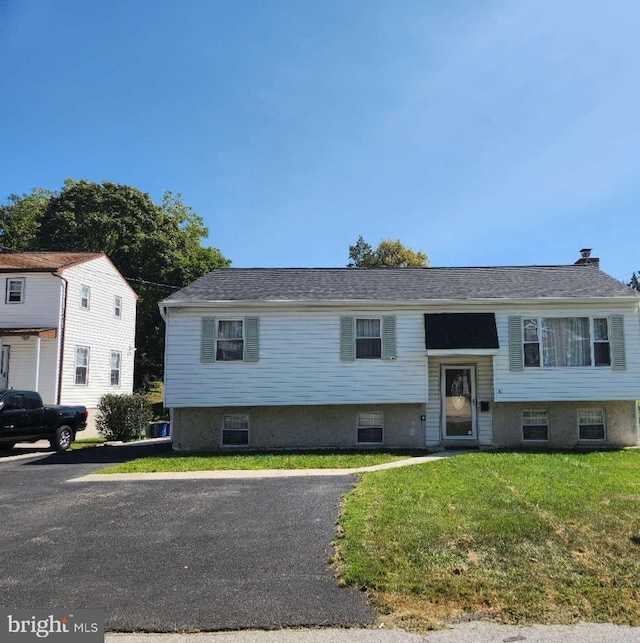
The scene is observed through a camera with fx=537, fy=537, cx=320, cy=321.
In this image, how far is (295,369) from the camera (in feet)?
47.3

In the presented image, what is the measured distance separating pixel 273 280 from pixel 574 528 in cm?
1128

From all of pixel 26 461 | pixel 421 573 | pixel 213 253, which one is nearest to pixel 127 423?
pixel 26 461

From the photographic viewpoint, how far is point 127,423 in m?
18.8

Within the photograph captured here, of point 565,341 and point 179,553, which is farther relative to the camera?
point 565,341

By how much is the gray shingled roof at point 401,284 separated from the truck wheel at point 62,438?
5.06 metres

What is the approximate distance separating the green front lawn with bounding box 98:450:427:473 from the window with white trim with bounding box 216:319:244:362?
8.32 ft

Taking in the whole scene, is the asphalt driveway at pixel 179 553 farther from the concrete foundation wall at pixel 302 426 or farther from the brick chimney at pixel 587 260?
the brick chimney at pixel 587 260

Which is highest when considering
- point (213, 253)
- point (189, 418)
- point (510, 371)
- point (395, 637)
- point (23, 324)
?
point (213, 253)

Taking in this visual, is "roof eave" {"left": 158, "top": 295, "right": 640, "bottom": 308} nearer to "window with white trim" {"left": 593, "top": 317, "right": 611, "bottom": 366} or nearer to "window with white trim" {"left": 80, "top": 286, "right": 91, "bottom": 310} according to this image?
"window with white trim" {"left": 593, "top": 317, "right": 611, "bottom": 366}

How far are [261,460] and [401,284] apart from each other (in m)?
6.61

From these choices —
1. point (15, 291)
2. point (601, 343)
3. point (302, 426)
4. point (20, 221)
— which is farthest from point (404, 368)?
point (20, 221)

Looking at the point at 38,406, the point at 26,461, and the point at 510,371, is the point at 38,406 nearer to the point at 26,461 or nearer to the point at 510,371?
the point at 26,461

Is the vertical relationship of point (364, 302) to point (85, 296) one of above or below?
below

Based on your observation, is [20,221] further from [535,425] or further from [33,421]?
[535,425]
